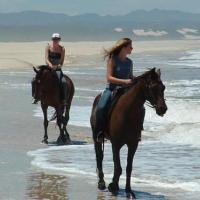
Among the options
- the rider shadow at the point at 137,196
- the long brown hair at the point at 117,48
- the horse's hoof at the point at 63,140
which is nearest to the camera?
the rider shadow at the point at 137,196

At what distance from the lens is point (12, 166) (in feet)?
37.1

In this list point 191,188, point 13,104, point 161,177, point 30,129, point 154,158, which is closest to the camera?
point 191,188

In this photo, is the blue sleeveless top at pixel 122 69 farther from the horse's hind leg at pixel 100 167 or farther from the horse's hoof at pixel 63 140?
the horse's hoof at pixel 63 140

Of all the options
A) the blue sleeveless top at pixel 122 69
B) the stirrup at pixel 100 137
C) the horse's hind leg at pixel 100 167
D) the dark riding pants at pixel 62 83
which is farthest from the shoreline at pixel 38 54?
the blue sleeveless top at pixel 122 69

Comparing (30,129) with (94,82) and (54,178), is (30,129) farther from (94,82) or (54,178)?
(94,82)

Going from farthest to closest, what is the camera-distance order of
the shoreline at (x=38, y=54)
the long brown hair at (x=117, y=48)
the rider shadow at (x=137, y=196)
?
the shoreline at (x=38, y=54) < the long brown hair at (x=117, y=48) < the rider shadow at (x=137, y=196)

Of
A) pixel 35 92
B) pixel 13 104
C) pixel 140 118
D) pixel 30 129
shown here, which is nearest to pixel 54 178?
pixel 140 118

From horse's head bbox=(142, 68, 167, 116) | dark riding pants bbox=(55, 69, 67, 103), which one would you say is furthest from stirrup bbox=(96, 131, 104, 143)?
dark riding pants bbox=(55, 69, 67, 103)

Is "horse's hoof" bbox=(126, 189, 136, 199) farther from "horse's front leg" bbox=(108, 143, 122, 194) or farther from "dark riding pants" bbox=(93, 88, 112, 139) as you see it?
"dark riding pants" bbox=(93, 88, 112, 139)

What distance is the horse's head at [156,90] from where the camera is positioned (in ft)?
28.9

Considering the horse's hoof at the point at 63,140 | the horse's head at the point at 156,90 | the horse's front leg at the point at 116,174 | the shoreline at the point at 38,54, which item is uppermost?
the horse's head at the point at 156,90

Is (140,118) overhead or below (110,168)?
overhead

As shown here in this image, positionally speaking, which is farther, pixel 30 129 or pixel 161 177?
pixel 30 129

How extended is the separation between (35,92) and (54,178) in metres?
4.01
